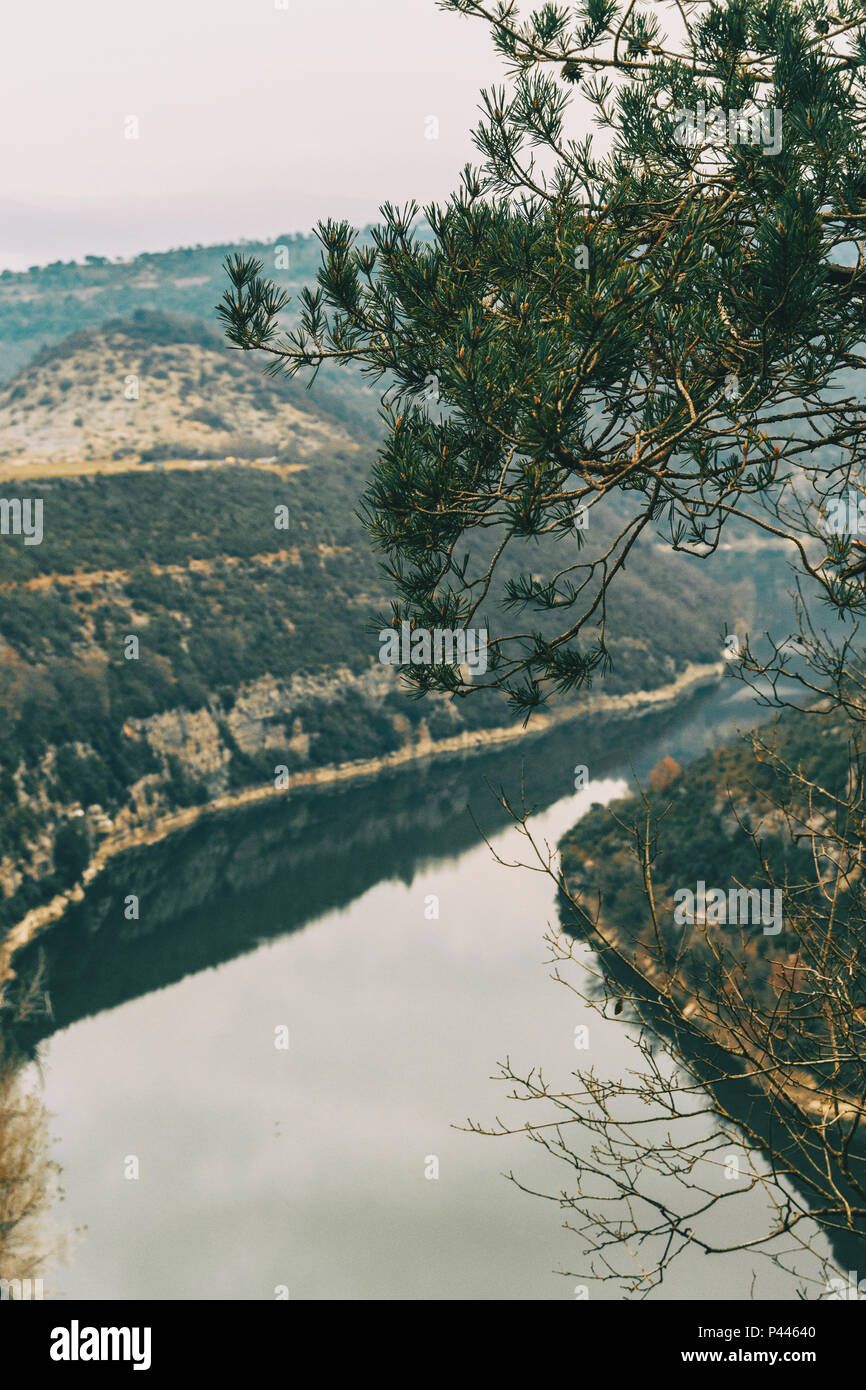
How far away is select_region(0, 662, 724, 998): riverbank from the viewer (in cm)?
3272

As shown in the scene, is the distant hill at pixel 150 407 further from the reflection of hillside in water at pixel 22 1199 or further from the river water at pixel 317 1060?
the reflection of hillside in water at pixel 22 1199

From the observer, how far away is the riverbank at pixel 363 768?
1288 inches

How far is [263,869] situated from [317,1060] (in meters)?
13.2

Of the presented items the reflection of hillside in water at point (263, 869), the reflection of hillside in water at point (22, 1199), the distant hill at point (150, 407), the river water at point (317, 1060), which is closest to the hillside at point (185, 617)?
the distant hill at point (150, 407)

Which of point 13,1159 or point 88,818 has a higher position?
point 88,818

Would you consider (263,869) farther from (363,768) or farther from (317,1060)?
(317,1060)

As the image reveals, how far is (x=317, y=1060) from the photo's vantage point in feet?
84.9

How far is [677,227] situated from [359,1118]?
71.7 ft

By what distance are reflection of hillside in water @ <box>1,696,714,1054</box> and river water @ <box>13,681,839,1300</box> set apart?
0.37 ft

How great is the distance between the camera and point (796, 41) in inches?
175

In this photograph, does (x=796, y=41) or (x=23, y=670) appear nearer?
(x=796, y=41)
